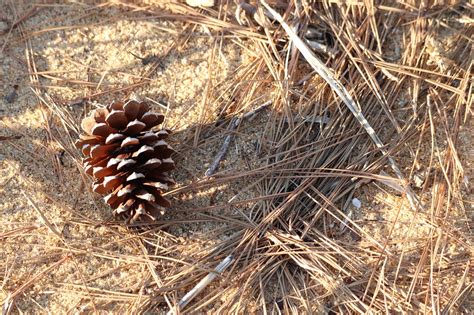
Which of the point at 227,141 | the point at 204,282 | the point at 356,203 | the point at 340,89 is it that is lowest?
the point at 204,282

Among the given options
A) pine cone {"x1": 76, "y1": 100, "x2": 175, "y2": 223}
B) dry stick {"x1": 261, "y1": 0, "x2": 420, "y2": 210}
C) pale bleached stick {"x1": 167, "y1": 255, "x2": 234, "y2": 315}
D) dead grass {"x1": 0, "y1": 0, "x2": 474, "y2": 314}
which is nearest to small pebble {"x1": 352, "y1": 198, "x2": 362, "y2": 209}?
dead grass {"x1": 0, "y1": 0, "x2": 474, "y2": 314}

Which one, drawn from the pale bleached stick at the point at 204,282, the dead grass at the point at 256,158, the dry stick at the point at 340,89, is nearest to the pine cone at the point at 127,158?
the dead grass at the point at 256,158

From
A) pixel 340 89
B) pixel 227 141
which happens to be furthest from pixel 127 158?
pixel 340 89

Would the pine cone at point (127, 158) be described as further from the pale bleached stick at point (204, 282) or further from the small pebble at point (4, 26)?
the small pebble at point (4, 26)

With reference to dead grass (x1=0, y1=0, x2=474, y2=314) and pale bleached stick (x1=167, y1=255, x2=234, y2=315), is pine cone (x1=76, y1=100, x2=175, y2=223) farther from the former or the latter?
pale bleached stick (x1=167, y1=255, x2=234, y2=315)

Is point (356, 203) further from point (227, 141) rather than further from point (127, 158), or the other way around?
point (127, 158)
